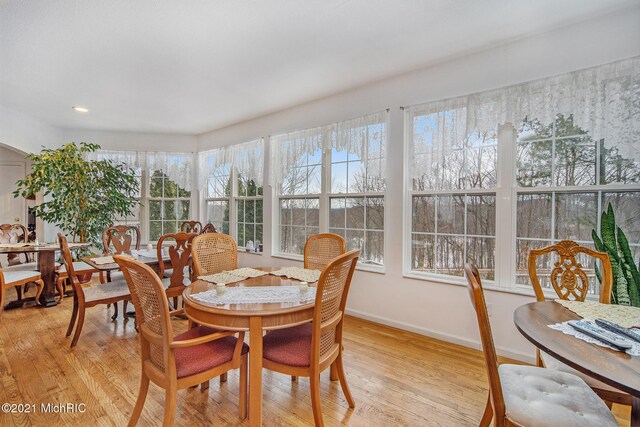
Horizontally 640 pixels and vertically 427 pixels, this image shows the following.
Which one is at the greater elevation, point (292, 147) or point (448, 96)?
point (448, 96)

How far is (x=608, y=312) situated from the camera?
1528mm

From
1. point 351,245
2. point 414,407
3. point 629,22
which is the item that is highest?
point 629,22

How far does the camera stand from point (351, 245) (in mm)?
3547

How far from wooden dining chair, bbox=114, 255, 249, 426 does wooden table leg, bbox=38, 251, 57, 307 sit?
10.9 feet

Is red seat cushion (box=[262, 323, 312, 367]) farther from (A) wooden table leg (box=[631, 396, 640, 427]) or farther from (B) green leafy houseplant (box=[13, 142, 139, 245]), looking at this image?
(B) green leafy houseplant (box=[13, 142, 139, 245])

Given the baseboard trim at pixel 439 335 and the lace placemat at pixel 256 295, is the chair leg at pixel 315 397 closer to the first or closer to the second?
the lace placemat at pixel 256 295

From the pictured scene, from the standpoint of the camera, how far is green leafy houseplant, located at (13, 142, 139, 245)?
4198 mm

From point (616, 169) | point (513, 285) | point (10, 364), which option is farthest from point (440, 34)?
point (10, 364)

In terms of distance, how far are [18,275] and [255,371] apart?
3617mm

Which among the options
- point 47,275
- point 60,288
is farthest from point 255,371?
point 47,275

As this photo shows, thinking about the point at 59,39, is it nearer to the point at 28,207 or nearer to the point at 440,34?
the point at 440,34

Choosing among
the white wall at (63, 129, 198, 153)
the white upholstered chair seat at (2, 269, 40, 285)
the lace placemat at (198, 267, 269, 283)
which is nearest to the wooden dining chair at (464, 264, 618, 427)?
the lace placemat at (198, 267, 269, 283)

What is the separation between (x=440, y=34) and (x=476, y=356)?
269 cm

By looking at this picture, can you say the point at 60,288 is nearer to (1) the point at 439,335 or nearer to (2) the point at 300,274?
(2) the point at 300,274
